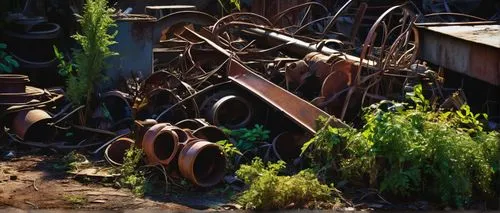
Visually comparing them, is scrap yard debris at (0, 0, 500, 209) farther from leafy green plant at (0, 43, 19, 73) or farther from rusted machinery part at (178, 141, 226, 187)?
leafy green plant at (0, 43, 19, 73)

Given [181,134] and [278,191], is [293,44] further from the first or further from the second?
[278,191]

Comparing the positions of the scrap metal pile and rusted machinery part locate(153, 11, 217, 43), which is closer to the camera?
the scrap metal pile

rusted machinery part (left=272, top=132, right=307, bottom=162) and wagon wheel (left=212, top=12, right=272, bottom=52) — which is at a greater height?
wagon wheel (left=212, top=12, right=272, bottom=52)

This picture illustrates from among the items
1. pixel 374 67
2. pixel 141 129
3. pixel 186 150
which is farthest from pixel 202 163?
pixel 374 67

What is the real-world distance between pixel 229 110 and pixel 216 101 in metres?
0.19

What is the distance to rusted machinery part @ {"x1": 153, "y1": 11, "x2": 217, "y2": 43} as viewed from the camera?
1097 centimetres

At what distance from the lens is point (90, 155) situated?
821 cm

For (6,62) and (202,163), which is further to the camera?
(6,62)

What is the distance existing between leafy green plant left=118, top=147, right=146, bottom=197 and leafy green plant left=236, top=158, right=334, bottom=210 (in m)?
0.92

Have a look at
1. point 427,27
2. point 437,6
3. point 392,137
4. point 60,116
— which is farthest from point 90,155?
point 437,6

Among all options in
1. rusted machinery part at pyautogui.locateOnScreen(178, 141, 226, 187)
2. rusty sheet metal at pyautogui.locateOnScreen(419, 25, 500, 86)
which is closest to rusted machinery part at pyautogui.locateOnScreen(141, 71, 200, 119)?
rusted machinery part at pyautogui.locateOnScreen(178, 141, 226, 187)

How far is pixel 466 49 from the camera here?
8.26m

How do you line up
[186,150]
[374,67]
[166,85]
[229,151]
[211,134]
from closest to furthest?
1. [186,150]
2. [229,151]
3. [211,134]
4. [374,67]
5. [166,85]

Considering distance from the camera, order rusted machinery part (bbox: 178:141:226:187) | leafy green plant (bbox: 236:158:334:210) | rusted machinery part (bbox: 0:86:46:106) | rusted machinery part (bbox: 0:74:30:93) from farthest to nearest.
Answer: rusted machinery part (bbox: 0:74:30:93), rusted machinery part (bbox: 0:86:46:106), rusted machinery part (bbox: 178:141:226:187), leafy green plant (bbox: 236:158:334:210)
